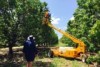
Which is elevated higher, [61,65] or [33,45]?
[33,45]

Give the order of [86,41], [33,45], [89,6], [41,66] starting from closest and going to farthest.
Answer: [33,45]
[41,66]
[89,6]
[86,41]

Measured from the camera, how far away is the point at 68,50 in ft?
101

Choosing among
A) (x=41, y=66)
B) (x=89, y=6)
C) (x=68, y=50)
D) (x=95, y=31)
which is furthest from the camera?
→ (x=89, y=6)

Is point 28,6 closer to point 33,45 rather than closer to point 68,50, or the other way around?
point 68,50

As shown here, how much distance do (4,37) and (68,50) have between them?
10.5 metres

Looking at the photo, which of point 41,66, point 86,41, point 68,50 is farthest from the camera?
point 86,41

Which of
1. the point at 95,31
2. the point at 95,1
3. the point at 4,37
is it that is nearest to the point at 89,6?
the point at 95,1

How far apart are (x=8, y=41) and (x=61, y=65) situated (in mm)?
15422

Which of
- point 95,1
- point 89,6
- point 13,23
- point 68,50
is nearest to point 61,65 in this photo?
point 68,50

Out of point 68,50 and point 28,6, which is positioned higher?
point 28,6

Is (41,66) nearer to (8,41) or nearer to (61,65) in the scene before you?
(61,65)

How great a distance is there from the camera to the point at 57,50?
32625mm

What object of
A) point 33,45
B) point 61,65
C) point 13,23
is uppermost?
point 13,23

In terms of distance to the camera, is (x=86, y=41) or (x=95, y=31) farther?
(x=86, y=41)
